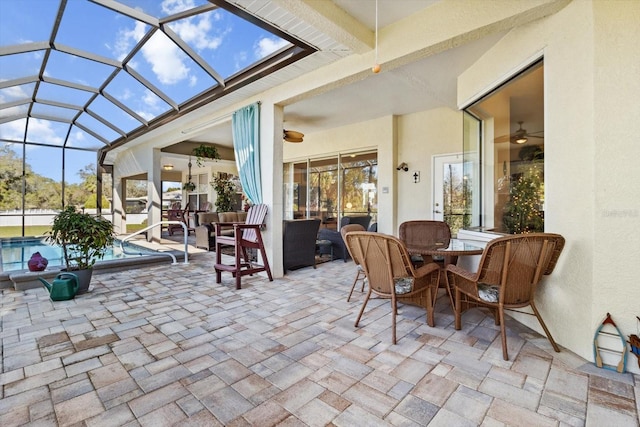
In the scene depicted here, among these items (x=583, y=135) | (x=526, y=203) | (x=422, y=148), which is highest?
(x=422, y=148)

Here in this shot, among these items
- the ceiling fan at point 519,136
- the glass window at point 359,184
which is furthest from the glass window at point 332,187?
the ceiling fan at point 519,136

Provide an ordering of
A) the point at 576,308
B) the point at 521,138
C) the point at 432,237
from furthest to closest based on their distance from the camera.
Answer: the point at 521,138 < the point at 432,237 < the point at 576,308

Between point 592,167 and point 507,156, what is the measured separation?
2.64 meters

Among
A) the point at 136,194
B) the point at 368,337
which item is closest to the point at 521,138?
the point at 368,337

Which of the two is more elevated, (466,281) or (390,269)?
(390,269)

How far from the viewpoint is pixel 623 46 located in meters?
1.99

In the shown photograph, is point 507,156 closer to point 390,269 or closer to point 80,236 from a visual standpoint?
point 390,269

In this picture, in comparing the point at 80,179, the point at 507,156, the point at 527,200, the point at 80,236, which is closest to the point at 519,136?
the point at 507,156

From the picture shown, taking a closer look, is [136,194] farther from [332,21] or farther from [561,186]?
[561,186]

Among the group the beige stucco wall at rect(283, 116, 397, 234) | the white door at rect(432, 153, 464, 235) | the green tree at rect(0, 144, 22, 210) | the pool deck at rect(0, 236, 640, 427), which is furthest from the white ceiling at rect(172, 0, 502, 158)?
the green tree at rect(0, 144, 22, 210)

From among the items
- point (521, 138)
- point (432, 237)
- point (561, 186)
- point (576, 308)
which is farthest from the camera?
point (521, 138)

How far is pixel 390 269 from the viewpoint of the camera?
240 centimetres

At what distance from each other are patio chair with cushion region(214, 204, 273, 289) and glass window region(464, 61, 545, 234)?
305cm

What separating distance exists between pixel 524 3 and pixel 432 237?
95.3 inches
